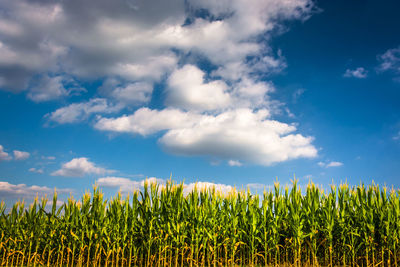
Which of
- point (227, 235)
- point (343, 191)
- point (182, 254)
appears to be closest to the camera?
point (182, 254)

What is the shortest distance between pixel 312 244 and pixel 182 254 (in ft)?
16.2

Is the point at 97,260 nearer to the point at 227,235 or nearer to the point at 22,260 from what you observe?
the point at 22,260

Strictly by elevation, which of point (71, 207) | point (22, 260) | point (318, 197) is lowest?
point (22, 260)

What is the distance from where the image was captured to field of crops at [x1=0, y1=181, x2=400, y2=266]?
11.1 metres

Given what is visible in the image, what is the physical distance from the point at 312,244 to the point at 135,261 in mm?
6704

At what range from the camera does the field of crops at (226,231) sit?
36.3 ft

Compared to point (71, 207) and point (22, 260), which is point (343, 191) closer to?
point (71, 207)

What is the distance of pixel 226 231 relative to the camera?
11.4 m

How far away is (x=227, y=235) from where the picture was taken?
37.4 feet

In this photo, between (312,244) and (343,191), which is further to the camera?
(343,191)

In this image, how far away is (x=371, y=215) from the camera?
11305 millimetres

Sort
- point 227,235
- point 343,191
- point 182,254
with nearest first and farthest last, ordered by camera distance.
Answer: point 182,254 → point 227,235 → point 343,191

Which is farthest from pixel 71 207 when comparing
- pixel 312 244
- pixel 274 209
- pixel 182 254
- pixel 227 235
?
pixel 312 244

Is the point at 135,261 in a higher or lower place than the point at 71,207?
lower
